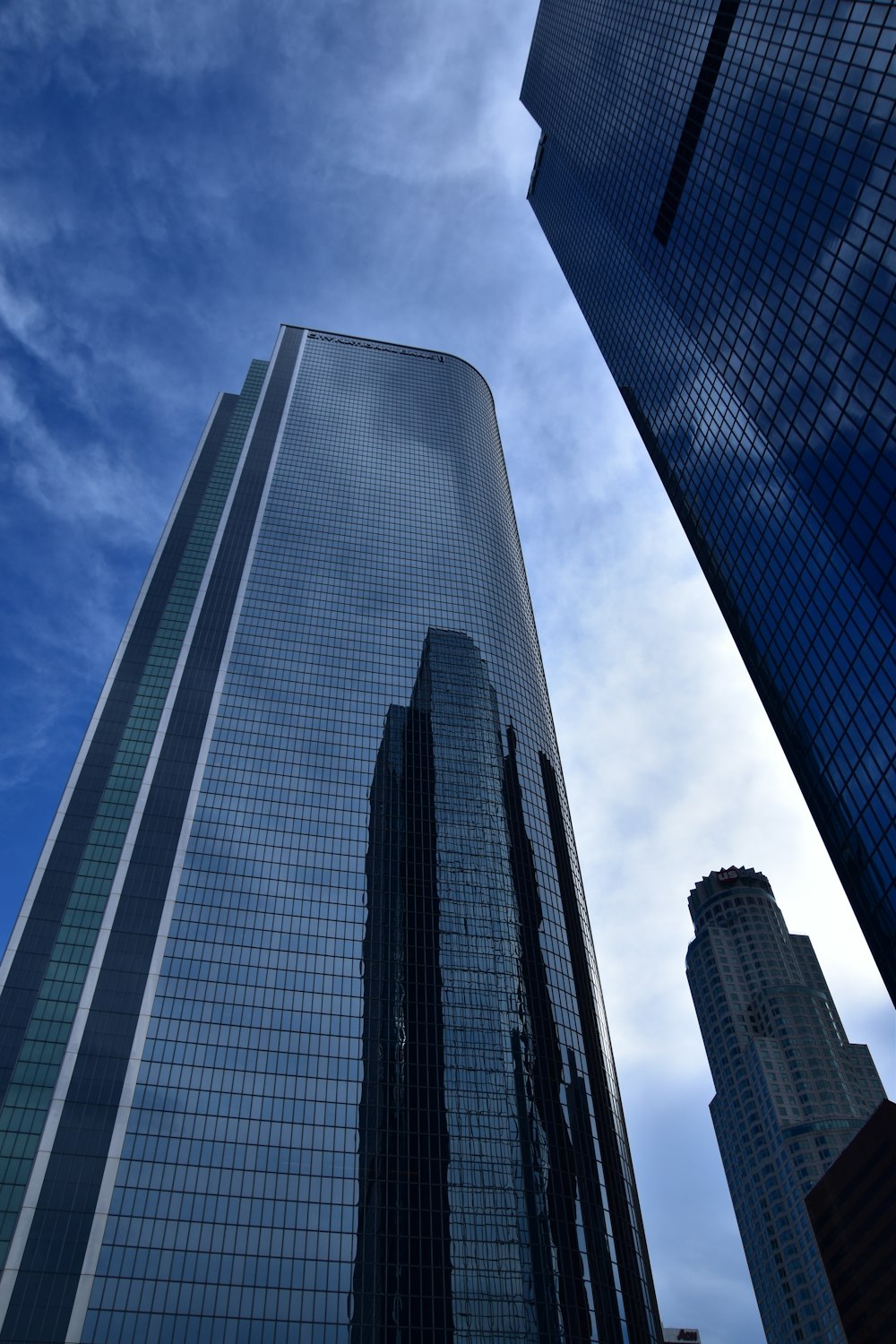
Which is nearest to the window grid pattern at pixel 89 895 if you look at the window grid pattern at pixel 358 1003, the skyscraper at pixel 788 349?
the window grid pattern at pixel 358 1003

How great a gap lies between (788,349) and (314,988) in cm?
6911

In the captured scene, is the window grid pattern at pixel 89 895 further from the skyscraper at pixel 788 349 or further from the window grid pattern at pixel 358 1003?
the skyscraper at pixel 788 349

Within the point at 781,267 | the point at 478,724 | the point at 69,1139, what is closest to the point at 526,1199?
the point at 69,1139

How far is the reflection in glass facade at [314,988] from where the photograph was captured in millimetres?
73625

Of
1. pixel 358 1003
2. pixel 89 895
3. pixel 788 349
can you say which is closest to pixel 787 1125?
pixel 358 1003

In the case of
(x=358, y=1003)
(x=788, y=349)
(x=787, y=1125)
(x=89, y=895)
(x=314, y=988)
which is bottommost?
(x=358, y=1003)

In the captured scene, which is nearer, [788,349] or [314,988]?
[788,349]

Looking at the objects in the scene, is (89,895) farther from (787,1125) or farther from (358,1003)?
(787,1125)

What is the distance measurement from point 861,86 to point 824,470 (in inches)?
998

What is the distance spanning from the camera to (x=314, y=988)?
90250 mm

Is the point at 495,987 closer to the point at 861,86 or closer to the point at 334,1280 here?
the point at 334,1280

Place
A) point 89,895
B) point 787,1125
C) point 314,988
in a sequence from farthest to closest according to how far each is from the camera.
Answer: point 787,1125, point 89,895, point 314,988

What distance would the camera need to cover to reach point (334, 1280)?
242 ft

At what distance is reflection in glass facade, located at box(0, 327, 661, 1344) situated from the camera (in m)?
73.6
